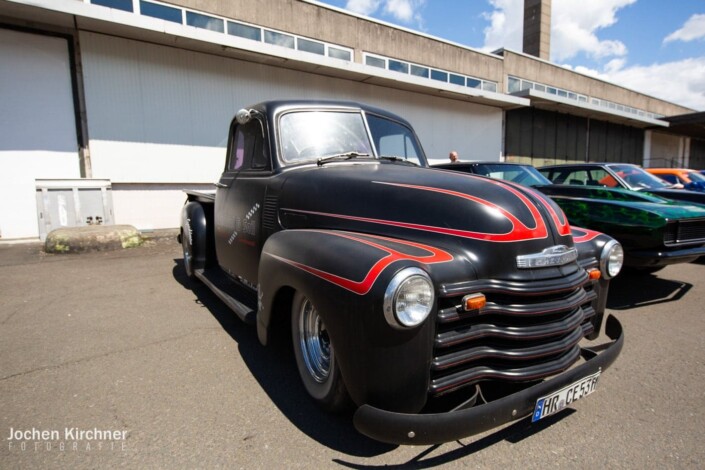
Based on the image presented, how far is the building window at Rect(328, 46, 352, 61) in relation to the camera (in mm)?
13266

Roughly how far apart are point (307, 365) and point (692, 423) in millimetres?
2282

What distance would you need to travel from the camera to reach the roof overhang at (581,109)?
16.6 m

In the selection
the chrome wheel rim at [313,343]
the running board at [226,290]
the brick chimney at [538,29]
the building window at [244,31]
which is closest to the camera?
the chrome wheel rim at [313,343]

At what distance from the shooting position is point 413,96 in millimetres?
13797

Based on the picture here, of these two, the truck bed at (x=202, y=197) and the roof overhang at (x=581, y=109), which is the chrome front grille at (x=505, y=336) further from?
the roof overhang at (x=581, y=109)

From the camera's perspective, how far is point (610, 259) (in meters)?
2.61

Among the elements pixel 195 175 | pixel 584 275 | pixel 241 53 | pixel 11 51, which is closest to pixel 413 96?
pixel 241 53

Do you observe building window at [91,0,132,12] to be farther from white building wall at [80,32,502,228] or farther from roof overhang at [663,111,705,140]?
roof overhang at [663,111,705,140]

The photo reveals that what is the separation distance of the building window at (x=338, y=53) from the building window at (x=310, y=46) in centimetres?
26

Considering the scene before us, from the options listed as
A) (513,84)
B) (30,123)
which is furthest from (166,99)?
(513,84)

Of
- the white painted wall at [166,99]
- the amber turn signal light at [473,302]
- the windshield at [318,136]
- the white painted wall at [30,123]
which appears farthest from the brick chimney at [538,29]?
the amber turn signal light at [473,302]

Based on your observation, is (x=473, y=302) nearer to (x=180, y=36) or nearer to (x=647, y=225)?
(x=647, y=225)

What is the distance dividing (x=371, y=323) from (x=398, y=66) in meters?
15.2

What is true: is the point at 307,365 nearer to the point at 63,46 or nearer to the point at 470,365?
the point at 470,365
